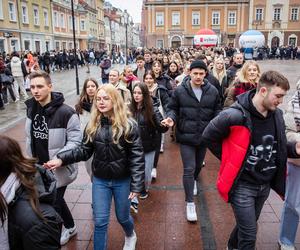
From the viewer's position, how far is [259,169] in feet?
9.50

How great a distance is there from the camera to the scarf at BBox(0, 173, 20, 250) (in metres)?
1.88

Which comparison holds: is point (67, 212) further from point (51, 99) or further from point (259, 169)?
point (259, 169)

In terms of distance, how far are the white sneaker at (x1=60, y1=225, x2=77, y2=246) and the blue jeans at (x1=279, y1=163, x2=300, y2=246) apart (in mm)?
2232

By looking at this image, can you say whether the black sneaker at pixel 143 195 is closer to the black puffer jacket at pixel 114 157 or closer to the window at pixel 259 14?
the black puffer jacket at pixel 114 157

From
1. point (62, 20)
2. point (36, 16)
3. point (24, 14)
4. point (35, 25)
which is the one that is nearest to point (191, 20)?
point (62, 20)

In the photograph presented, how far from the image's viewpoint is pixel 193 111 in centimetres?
431

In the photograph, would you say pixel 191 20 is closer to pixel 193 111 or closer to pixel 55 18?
pixel 55 18

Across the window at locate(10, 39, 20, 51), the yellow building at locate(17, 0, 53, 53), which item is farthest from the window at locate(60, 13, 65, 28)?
the window at locate(10, 39, 20, 51)

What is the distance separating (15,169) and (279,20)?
6606cm

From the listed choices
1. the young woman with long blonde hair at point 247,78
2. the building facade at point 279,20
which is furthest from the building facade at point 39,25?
the building facade at point 279,20

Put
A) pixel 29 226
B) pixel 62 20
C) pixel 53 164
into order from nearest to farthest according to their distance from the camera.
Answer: pixel 29 226 < pixel 53 164 < pixel 62 20

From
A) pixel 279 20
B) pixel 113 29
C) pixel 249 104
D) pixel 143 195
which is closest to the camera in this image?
pixel 249 104

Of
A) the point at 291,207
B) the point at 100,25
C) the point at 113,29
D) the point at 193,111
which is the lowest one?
the point at 291,207

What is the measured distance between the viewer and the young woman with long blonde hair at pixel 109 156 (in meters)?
3.20
